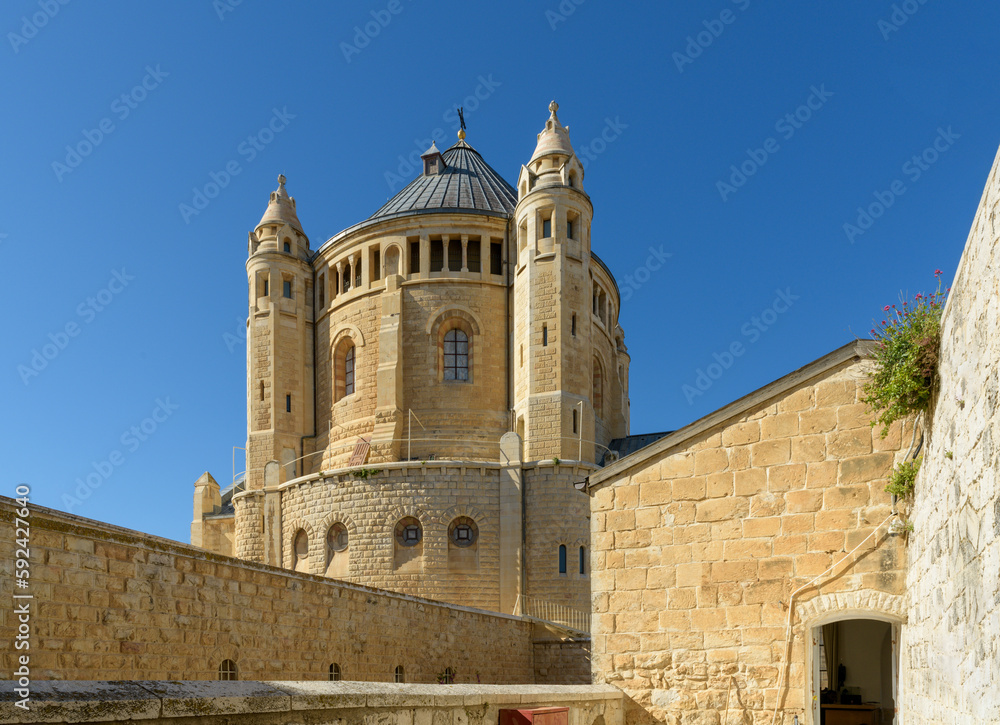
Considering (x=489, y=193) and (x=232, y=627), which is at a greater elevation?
(x=489, y=193)

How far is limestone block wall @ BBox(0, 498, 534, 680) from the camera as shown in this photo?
907 cm

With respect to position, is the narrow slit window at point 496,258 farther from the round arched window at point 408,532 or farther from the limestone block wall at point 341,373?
the round arched window at point 408,532

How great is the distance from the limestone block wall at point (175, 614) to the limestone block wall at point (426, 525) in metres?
9.60

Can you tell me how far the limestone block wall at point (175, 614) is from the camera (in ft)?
29.8

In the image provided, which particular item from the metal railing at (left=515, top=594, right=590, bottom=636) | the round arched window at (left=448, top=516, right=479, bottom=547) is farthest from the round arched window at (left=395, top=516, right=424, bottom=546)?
the metal railing at (left=515, top=594, right=590, bottom=636)

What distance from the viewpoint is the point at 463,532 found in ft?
90.4

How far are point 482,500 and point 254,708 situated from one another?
23.0 m

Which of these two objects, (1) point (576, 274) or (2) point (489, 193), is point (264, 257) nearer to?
(2) point (489, 193)

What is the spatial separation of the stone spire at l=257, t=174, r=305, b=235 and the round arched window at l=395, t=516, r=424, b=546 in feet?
46.8

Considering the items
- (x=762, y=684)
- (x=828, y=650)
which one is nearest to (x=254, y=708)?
(x=762, y=684)

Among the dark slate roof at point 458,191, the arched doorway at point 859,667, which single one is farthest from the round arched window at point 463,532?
the arched doorway at point 859,667

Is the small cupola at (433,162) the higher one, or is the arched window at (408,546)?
the small cupola at (433,162)

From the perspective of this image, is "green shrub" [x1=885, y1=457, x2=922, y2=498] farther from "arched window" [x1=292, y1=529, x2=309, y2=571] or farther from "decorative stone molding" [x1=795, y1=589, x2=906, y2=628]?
"arched window" [x1=292, y1=529, x2=309, y2=571]

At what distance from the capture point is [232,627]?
468 inches
